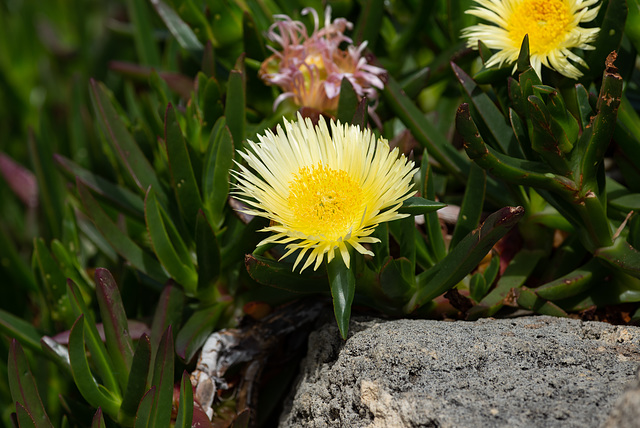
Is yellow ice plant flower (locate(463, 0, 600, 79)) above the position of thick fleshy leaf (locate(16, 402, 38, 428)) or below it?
above

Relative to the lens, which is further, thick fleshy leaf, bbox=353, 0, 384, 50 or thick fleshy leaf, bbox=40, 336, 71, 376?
thick fleshy leaf, bbox=353, 0, 384, 50

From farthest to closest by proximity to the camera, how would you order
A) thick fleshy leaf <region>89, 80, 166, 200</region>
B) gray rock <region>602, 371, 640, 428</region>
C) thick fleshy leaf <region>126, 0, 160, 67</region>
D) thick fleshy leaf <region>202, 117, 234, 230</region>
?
thick fleshy leaf <region>126, 0, 160, 67</region>, thick fleshy leaf <region>89, 80, 166, 200</region>, thick fleshy leaf <region>202, 117, 234, 230</region>, gray rock <region>602, 371, 640, 428</region>

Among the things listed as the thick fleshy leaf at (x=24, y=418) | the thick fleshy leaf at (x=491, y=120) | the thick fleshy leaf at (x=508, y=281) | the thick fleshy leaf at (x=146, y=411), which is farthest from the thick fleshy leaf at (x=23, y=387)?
the thick fleshy leaf at (x=491, y=120)

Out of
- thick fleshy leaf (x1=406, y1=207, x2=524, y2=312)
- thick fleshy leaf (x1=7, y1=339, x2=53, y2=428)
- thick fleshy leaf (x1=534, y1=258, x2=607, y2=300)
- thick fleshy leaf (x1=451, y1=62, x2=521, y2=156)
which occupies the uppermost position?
thick fleshy leaf (x1=451, y1=62, x2=521, y2=156)

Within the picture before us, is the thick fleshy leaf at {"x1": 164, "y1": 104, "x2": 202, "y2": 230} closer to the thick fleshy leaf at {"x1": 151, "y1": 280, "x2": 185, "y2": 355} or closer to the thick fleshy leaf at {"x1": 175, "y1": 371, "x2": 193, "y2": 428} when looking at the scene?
the thick fleshy leaf at {"x1": 151, "y1": 280, "x2": 185, "y2": 355}

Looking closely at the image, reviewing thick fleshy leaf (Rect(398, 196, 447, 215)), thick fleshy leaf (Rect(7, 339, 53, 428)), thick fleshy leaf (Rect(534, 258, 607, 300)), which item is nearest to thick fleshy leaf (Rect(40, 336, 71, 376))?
thick fleshy leaf (Rect(7, 339, 53, 428))

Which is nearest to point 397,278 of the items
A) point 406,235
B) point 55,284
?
point 406,235
